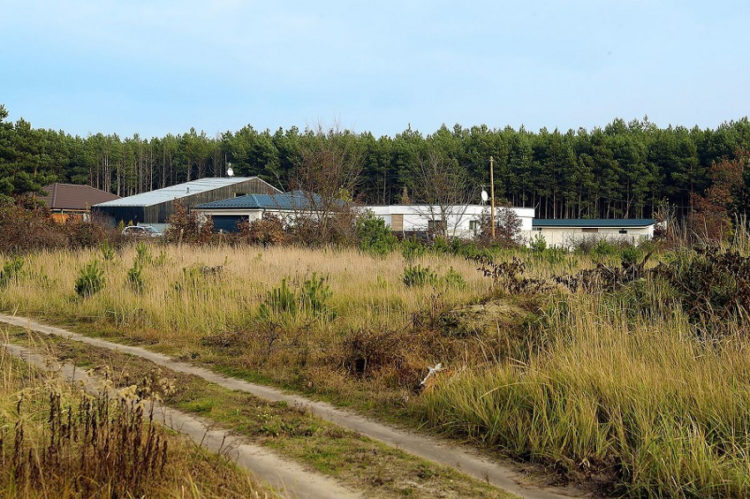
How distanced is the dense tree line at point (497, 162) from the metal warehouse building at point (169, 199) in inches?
201

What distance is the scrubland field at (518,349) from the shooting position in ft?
15.4

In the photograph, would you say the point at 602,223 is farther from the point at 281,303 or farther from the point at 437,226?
the point at 281,303

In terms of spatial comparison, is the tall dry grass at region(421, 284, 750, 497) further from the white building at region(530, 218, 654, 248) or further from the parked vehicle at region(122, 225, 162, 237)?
the white building at region(530, 218, 654, 248)

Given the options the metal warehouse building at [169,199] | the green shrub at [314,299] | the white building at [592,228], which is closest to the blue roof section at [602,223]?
the white building at [592,228]

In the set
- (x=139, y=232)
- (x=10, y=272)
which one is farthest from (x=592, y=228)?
(x=10, y=272)

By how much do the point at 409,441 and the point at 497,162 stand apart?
80.4m

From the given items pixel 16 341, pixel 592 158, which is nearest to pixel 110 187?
pixel 592 158

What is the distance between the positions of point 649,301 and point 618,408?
2618 mm

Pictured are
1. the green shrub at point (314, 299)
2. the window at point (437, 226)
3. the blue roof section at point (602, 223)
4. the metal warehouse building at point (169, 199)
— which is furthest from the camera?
the blue roof section at point (602, 223)

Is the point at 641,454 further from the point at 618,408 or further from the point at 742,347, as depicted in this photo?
the point at 742,347

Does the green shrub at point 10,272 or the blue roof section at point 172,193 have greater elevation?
the blue roof section at point 172,193

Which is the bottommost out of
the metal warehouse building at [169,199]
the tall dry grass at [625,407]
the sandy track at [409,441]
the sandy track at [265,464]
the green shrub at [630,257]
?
the sandy track at [409,441]

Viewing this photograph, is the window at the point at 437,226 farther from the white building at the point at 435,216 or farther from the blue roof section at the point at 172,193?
the blue roof section at the point at 172,193

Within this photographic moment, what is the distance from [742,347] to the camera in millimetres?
5543
